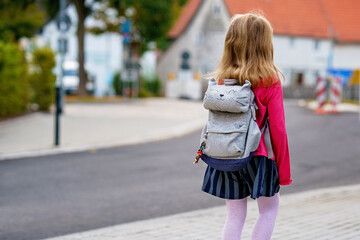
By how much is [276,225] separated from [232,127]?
2202mm

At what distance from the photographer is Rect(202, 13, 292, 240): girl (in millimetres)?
3334

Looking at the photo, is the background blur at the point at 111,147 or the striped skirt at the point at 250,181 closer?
the striped skirt at the point at 250,181

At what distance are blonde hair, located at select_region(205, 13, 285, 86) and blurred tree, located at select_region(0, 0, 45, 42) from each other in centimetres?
2348

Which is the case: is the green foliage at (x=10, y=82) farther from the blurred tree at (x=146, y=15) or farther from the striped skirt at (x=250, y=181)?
the blurred tree at (x=146, y=15)

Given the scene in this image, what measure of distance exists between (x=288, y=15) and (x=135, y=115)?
126 ft

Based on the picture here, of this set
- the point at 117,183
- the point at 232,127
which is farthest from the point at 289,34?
the point at 232,127

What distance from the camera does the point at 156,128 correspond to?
14938 mm

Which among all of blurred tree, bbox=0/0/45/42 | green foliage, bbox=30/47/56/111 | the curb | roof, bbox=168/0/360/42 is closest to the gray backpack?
the curb

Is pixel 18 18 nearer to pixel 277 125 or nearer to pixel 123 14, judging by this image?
pixel 123 14

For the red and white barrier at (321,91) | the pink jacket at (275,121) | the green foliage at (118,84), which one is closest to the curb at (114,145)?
the pink jacket at (275,121)

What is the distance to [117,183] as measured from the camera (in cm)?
769

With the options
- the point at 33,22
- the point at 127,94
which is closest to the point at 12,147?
the point at 33,22

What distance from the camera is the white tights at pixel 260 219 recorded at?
348 centimetres

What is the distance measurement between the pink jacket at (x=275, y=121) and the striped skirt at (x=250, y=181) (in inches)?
1.7
